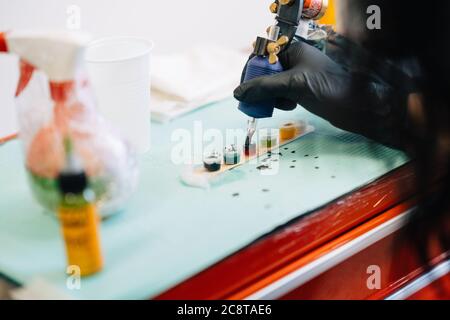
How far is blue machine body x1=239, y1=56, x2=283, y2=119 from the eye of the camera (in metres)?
0.91

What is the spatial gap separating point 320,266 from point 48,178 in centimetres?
36

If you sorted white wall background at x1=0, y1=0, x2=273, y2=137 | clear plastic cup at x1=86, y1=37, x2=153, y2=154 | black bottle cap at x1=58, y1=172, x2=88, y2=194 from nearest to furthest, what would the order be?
1. black bottle cap at x1=58, y1=172, x2=88, y2=194
2. clear plastic cup at x1=86, y1=37, x2=153, y2=154
3. white wall background at x1=0, y1=0, x2=273, y2=137

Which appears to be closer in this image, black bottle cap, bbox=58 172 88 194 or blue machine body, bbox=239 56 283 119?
black bottle cap, bbox=58 172 88 194

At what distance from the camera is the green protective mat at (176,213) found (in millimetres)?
681

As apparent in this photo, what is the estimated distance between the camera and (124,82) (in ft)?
2.84

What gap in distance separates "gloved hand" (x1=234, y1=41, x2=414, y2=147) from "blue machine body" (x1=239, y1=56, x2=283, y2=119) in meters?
0.01

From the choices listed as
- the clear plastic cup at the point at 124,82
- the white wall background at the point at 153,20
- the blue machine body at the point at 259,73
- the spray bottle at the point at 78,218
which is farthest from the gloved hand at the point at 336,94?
the white wall background at the point at 153,20

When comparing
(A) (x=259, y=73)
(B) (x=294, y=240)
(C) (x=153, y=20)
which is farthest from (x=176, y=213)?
(C) (x=153, y=20)

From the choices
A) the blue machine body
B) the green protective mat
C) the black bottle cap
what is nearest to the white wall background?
the green protective mat

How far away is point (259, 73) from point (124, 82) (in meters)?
0.21

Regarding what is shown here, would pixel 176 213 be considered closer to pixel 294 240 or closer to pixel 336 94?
pixel 294 240

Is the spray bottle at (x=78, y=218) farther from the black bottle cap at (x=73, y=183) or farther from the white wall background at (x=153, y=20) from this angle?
the white wall background at (x=153, y=20)

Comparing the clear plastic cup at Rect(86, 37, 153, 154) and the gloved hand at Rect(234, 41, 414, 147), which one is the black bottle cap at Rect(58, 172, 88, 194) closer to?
the clear plastic cup at Rect(86, 37, 153, 154)
